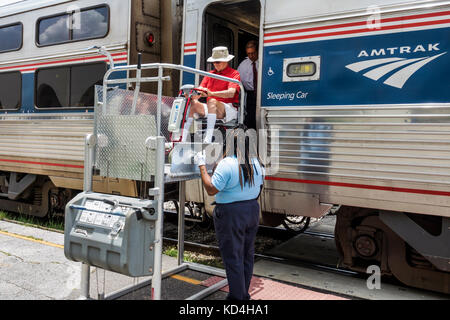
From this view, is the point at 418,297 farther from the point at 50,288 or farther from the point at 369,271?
the point at 50,288

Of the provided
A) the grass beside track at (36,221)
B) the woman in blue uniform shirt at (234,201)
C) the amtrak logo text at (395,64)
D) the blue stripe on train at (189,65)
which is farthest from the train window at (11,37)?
the amtrak logo text at (395,64)

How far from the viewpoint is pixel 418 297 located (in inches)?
159

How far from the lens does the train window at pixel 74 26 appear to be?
19.1 feet

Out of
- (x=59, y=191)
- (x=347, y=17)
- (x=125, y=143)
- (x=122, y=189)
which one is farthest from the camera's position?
(x=59, y=191)

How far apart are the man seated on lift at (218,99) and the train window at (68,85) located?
2.05 metres

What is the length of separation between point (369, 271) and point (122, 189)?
3.24 metres

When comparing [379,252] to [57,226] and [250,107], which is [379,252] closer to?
[250,107]

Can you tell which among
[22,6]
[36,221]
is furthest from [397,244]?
[22,6]

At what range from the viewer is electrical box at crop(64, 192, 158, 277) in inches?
122

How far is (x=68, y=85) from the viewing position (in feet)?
20.4

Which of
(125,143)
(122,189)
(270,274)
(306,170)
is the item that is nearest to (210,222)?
(122,189)

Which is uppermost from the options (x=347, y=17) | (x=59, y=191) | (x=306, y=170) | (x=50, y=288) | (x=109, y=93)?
(x=347, y=17)

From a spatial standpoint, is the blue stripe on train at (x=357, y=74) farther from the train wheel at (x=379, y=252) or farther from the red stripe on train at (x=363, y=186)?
the train wheel at (x=379, y=252)

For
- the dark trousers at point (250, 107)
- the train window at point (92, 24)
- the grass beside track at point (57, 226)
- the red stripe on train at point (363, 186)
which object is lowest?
the grass beside track at point (57, 226)
